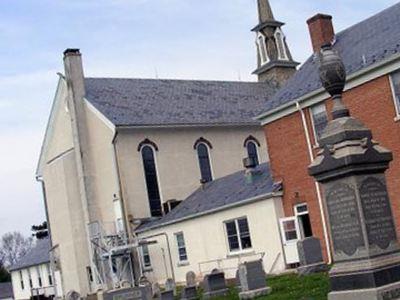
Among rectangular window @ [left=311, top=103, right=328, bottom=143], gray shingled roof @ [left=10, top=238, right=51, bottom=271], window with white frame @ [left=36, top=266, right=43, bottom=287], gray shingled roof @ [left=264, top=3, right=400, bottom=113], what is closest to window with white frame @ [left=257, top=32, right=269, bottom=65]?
gray shingled roof @ [left=264, top=3, right=400, bottom=113]

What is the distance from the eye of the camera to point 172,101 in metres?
45.5

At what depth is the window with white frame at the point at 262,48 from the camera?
55.7 metres

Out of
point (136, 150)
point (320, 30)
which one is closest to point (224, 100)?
point (136, 150)

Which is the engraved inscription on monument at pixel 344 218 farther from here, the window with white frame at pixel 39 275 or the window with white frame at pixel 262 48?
the window with white frame at pixel 39 275

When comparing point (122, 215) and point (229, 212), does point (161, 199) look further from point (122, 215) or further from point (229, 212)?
point (229, 212)

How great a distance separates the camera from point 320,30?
102ft

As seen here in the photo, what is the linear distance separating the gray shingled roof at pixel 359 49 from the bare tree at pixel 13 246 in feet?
412

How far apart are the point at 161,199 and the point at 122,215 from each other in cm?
248

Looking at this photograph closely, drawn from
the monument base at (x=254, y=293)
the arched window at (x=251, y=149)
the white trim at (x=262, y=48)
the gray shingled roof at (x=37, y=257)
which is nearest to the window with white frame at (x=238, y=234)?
the monument base at (x=254, y=293)

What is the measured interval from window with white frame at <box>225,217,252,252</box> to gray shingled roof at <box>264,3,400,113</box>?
5422 millimetres

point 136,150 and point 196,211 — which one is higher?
point 136,150

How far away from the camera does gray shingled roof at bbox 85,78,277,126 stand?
4269cm

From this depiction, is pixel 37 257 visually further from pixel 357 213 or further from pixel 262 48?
pixel 357 213

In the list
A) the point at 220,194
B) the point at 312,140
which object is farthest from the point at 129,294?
the point at 220,194
